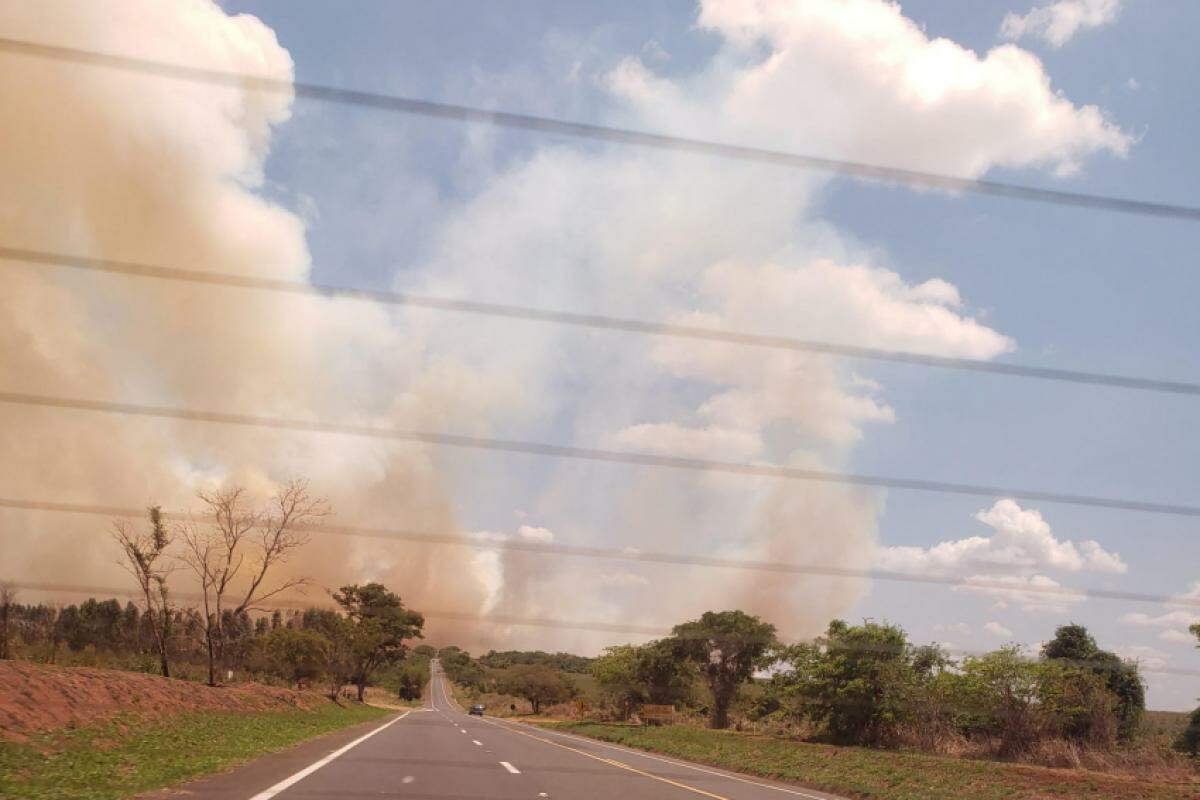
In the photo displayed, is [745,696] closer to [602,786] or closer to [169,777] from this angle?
[602,786]

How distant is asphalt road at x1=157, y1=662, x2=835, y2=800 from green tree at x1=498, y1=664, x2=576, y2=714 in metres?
87.6

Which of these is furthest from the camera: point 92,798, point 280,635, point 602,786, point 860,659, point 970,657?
point 280,635

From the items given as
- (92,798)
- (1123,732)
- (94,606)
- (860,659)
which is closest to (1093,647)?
(1123,732)

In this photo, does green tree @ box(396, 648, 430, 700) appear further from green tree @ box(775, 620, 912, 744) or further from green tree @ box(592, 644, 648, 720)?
green tree @ box(775, 620, 912, 744)

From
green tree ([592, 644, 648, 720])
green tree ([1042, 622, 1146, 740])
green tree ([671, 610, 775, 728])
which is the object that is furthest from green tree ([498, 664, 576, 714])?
green tree ([1042, 622, 1146, 740])

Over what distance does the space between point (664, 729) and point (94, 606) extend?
258 ft

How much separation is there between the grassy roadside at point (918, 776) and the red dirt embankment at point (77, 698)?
18.4 meters

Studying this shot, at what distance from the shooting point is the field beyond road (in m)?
13.1

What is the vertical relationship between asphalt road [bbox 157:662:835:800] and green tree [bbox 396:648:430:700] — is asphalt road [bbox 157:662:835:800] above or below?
above

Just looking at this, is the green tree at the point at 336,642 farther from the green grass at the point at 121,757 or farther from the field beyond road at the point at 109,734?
the green grass at the point at 121,757

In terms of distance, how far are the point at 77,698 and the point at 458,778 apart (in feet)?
36.6

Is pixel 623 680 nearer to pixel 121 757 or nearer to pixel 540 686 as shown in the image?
pixel 540 686

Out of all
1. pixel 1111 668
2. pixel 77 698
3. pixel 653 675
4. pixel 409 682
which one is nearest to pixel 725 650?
pixel 653 675

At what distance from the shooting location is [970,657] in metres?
32.8
